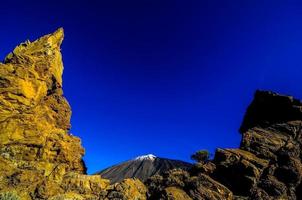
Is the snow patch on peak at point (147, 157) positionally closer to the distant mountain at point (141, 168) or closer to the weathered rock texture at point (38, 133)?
the distant mountain at point (141, 168)

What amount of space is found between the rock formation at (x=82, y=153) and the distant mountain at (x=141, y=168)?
31.6 meters

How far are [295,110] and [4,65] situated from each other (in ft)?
136

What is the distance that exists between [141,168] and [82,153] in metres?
39.6

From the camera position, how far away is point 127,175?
81125 mm

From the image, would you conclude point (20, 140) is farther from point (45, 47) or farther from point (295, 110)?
point (295, 110)

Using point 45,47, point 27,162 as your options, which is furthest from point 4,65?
point 27,162

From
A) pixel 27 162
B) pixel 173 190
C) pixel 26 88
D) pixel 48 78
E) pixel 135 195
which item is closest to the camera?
pixel 173 190

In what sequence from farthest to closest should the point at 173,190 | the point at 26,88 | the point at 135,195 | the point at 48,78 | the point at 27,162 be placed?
the point at 48,78 → the point at 26,88 → the point at 27,162 → the point at 135,195 → the point at 173,190

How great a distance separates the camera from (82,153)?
48.7 m

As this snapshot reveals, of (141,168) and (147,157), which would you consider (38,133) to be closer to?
(141,168)

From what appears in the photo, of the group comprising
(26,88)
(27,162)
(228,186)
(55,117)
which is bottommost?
(228,186)

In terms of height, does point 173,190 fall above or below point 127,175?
below

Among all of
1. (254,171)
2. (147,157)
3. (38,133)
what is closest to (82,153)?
(38,133)

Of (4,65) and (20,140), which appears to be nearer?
(20,140)
